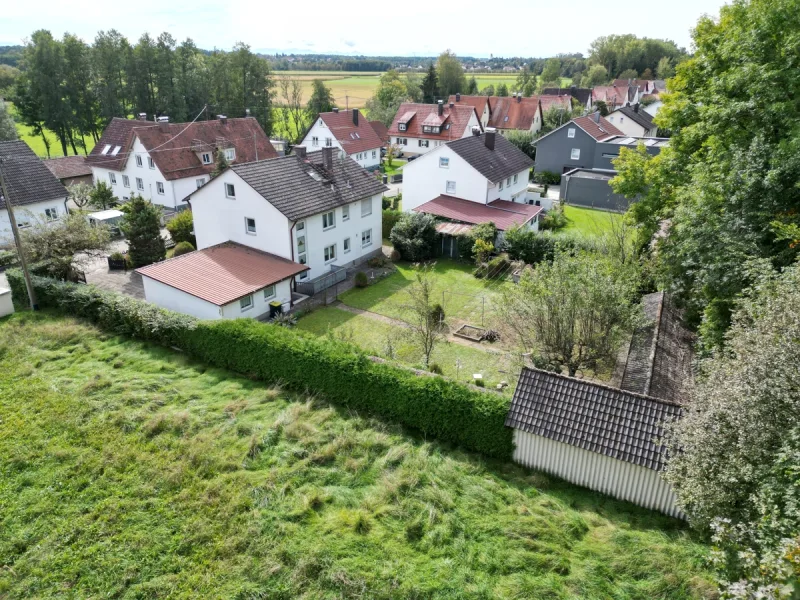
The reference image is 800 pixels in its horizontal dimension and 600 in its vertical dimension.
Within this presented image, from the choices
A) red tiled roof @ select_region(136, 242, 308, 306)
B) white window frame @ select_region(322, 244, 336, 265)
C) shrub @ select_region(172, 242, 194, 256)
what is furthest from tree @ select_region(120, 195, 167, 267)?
white window frame @ select_region(322, 244, 336, 265)

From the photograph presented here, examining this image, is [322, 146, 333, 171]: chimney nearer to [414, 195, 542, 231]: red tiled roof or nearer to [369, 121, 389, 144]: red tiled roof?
[414, 195, 542, 231]: red tiled roof

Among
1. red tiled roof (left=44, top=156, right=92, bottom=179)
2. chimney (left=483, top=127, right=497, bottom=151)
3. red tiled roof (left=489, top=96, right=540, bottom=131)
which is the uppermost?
red tiled roof (left=489, top=96, right=540, bottom=131)

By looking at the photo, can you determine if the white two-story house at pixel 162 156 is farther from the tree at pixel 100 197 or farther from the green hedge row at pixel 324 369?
the green hedge row at pixel 324 369

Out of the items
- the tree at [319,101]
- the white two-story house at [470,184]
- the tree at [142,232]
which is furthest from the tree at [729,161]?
the tree at [319,101]

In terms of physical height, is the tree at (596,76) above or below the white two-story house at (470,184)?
above

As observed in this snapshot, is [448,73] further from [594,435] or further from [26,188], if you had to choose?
[594,435]
